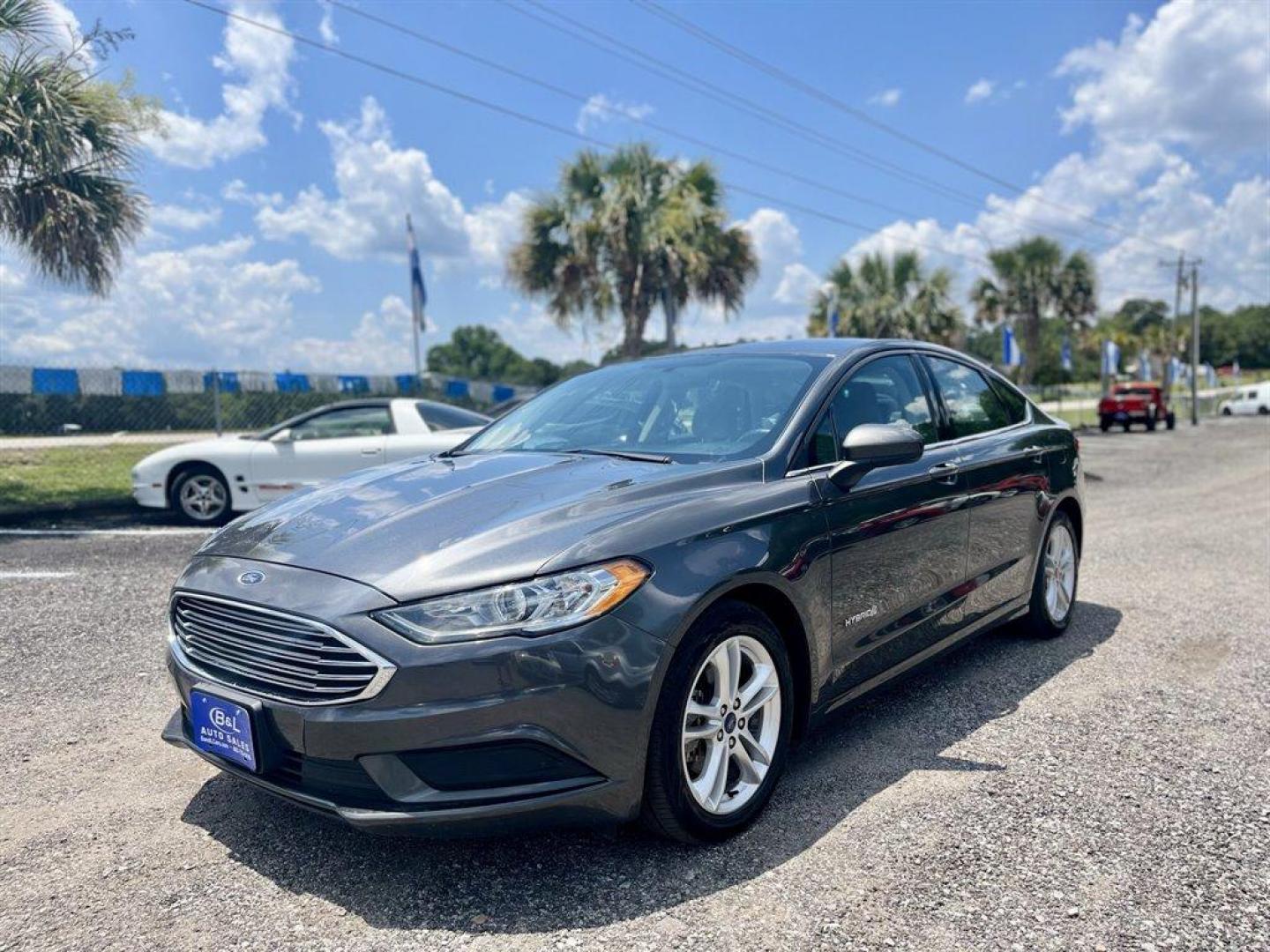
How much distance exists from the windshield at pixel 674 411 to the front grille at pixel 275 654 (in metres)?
1.35

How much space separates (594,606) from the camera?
244cm

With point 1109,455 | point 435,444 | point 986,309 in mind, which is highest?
point 986,309

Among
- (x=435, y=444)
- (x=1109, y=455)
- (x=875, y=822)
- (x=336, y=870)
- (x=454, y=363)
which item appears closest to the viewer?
(x=336, y=870)

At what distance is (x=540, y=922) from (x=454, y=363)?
9173 centimetres

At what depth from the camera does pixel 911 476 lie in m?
3.68

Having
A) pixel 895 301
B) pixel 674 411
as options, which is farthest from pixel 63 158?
pixel 895 301

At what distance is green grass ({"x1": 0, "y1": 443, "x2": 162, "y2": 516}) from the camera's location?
1014 cm

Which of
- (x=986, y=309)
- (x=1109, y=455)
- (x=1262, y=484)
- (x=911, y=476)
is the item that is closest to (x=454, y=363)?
(x=986, y=309)

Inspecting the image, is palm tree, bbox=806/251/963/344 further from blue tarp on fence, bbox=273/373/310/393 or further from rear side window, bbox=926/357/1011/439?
rear side window, bbox=926/357/1011/439

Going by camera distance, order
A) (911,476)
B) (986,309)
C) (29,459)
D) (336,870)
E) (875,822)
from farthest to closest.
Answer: (986,309)
(29,459)
(911,476)
(875,822)
(336,870)

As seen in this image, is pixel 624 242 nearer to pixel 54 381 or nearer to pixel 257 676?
pixel 54 381

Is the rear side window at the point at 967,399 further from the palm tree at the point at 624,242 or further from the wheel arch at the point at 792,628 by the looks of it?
the palm tree at the point at 624,242

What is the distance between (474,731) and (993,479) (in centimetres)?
291

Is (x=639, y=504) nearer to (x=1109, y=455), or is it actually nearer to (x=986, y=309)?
(x=1109, y=455)
